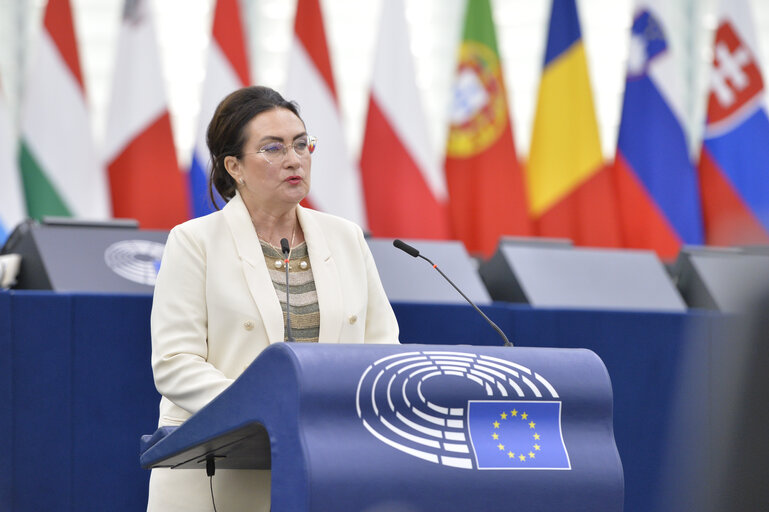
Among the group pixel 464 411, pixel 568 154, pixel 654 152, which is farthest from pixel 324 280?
pixel 654 152

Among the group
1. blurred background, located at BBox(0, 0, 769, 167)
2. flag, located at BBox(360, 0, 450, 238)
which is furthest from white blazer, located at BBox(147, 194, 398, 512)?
blurred background, located at BBox(0, 0, 769, 167)

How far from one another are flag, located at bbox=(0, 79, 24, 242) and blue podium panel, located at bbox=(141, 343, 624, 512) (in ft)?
11.9

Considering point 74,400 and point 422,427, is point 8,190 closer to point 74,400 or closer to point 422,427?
point 74,400

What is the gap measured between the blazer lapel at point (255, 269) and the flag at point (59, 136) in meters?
3.36

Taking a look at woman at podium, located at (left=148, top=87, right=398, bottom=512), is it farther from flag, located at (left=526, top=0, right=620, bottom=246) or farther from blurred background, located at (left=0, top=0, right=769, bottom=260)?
flag, located at (left=526, top=0, right=620, bottom=246)


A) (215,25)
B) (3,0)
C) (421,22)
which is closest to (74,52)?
(215,25)

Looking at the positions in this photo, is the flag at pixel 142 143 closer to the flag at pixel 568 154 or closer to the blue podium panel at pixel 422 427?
the flag at pixel 568 154

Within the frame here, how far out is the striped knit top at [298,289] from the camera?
1.85 metres

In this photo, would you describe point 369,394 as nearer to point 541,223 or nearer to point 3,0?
point 541,223

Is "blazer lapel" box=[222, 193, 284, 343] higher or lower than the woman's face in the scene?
lower

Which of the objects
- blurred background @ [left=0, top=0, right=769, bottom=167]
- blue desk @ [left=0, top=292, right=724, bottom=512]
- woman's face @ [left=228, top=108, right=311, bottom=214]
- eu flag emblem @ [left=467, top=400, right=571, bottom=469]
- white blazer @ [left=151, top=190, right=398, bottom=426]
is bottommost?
blue desk @ [left=0, top=292, right=724, bottom=512]

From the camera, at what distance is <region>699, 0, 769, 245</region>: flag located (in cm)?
588

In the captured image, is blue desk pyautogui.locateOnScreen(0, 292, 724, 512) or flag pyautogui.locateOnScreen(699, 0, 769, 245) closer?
blue desk pyautogui.locateOnScreen(0, 292, 724, 512)

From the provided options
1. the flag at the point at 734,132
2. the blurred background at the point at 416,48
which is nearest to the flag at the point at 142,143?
the blurred background at the point at 416,48
